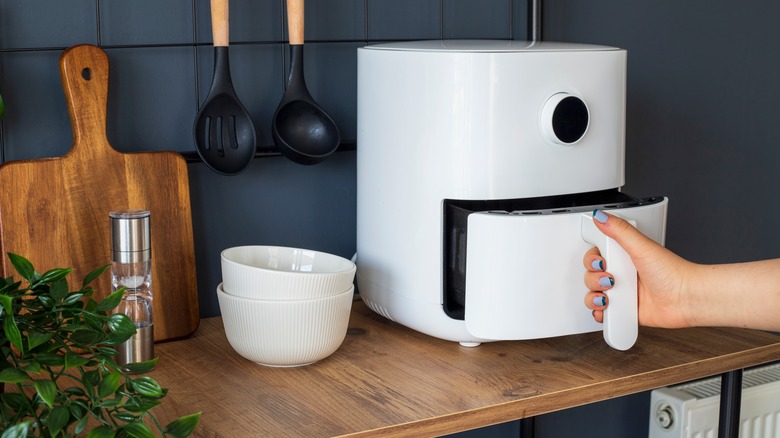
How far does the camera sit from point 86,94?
1116 mm

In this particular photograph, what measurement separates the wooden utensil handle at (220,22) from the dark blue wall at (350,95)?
0.07 m

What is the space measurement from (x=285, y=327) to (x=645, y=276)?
427 millimetres

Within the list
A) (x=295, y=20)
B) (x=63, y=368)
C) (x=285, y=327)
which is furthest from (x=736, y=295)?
(x=63, y=368)

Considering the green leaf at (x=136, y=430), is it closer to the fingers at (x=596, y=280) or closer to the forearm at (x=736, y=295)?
the fingers at (x=596, y=280)

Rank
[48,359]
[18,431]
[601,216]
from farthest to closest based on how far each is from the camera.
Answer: [601,216] → [48,359] → [18,431]

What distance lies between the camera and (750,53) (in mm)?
1833

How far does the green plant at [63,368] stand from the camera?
26.0 inches

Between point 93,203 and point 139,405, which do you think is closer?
point 139,405

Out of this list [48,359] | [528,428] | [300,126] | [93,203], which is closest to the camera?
[48,359]

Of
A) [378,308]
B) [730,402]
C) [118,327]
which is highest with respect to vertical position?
[118,327]

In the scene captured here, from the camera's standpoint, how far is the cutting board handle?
1.10 metres

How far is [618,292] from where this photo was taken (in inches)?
41.1

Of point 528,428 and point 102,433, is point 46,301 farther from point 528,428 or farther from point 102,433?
point 528,428

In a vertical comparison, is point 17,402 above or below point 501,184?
below
